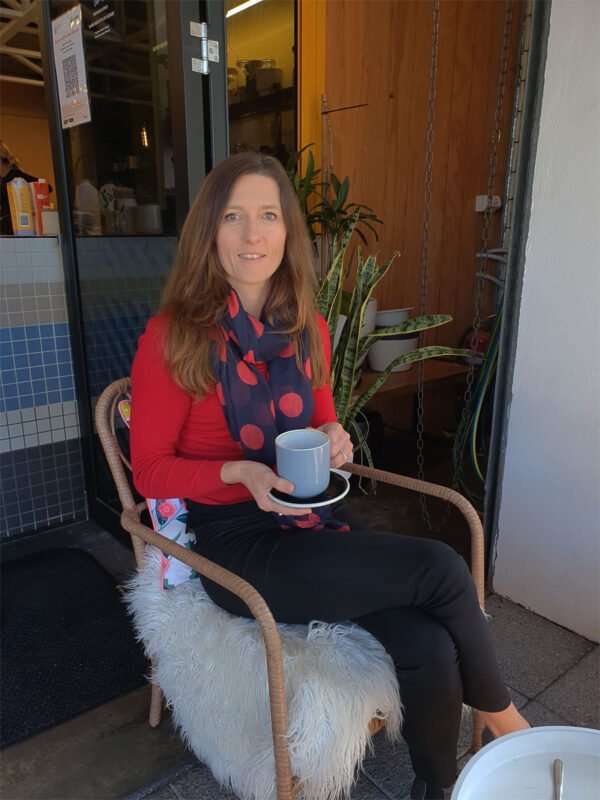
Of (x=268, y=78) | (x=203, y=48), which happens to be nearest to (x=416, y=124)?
(x=268, y=78)

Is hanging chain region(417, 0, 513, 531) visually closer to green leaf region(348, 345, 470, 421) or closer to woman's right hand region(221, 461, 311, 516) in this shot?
green leaf region(348, 345, 470, 421)

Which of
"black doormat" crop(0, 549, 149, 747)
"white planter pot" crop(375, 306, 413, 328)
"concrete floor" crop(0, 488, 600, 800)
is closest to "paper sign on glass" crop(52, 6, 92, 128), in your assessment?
"white planter pot" crop(375, 306, 413, 328)

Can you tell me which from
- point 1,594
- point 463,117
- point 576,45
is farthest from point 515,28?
point 1,594

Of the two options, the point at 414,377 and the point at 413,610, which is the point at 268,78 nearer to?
the point at 414,377

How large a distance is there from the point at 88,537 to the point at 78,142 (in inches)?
60.9

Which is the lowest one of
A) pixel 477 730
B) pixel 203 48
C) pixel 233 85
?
pixel 477 730

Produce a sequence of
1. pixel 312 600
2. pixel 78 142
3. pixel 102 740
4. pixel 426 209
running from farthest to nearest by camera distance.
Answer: pixel 426 209, pixel 78 142, pixel 102 740, pixel 312 600

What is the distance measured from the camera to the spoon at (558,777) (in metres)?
0.76

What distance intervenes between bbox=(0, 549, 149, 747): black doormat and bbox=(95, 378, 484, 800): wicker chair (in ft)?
0.77

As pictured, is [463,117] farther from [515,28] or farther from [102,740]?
[102,740]

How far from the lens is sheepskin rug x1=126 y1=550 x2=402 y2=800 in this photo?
1.06 metres

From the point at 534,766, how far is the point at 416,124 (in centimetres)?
338

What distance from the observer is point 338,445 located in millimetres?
1282

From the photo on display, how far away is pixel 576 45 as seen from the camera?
158 centimetres
